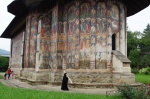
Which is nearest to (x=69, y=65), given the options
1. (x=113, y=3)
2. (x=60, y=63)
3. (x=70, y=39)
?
(x=60, y=63)

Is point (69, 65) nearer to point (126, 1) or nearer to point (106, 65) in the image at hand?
point (106, 65)

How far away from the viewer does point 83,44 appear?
13.8m

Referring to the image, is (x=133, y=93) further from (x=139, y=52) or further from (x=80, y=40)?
(x=139, y=52)

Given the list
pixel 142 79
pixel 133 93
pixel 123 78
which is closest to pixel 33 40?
pixel 123 78

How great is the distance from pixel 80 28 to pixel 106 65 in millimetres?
2853

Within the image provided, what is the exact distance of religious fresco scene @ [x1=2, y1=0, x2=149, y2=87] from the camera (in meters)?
13.3

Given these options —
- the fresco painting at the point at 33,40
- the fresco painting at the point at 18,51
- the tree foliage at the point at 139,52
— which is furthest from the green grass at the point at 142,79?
the tree foliage at the point at 139,52

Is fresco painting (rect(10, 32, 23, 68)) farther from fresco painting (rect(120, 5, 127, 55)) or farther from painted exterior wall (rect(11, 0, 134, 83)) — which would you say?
fresco painting (rect(120, 5, 127, 55))

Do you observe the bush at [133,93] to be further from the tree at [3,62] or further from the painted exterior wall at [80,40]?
the tree at [3,62]

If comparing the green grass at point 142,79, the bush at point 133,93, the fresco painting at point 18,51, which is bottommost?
the green grass at point 142,79

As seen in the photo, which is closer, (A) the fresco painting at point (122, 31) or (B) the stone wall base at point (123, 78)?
(B) the stone wall base at point (123, 78)

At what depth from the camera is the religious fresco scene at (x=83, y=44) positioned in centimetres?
1328

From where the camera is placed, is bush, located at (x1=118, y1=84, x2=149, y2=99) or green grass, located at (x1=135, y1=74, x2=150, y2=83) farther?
green grass, located at (x1=135, y1=74, x2=150, y2=83)

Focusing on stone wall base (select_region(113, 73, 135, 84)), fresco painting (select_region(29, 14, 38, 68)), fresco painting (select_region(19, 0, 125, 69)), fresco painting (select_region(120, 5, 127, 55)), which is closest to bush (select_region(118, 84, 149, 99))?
stone wall base (select_region(113, 73, 135, 84))
